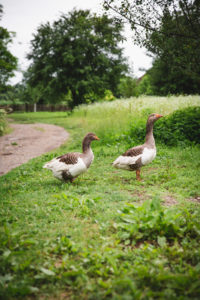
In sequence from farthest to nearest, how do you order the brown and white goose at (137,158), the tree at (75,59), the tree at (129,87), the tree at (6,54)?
the tree at (129,87) → the tree at (75,59) → the tree at (6,54) → the brown and white goose at (137,158)

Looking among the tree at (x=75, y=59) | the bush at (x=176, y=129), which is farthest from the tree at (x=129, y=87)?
the bush at (x=176, y=129)

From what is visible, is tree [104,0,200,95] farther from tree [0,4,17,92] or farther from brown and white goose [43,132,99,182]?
tree [0,4,17,92]

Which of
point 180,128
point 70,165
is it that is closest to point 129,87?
point 180,128

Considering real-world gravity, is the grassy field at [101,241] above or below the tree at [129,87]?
below

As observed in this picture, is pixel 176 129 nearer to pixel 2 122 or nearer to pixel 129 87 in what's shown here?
pixel 2 122

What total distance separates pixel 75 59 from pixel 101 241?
25.6 m

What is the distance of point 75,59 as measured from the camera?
83.2ft

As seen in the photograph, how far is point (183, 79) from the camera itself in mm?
22766

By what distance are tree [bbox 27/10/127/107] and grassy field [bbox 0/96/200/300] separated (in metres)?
22.0

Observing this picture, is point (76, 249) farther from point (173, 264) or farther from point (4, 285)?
point (173, 264)

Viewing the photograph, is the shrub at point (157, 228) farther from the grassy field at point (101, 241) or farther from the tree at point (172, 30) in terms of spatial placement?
the tree at point (172, 30)

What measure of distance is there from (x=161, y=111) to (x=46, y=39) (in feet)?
68.4

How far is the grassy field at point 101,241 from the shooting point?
2100 millimetres

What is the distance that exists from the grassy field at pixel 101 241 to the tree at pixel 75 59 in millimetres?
22040
